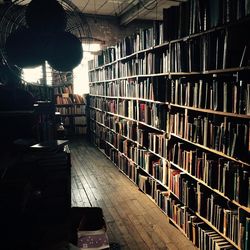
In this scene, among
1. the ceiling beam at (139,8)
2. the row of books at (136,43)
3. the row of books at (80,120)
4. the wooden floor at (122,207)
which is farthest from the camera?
the row of books at (80,120)

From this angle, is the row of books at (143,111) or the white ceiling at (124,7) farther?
the white ceiling at (124,7)

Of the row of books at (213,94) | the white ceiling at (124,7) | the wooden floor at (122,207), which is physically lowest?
the wooden floor at (122,207)

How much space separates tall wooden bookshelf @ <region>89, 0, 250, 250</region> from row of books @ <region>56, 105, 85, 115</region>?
3.63 meters

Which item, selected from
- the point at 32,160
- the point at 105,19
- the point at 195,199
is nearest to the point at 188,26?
the point at 195,199

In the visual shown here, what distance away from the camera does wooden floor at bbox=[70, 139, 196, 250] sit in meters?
2.64

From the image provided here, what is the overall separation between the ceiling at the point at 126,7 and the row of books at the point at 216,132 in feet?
12.7

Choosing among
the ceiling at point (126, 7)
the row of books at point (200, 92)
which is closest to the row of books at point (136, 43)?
the row of books at point (200, 92)

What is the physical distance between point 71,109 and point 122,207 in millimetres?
4608

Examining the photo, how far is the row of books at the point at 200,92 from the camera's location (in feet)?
6.32

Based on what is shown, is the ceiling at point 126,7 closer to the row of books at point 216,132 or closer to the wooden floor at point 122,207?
the wooden floor at point 122,207

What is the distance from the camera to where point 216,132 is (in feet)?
7.18

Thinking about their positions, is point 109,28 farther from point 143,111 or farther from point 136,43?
point 143,111

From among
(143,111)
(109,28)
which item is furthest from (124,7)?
(143,111)

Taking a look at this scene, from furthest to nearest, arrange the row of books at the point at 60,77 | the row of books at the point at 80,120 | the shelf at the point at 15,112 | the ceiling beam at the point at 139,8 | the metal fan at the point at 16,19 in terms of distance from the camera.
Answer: the row of books at the point at 80,120
the ceiling beam at the point at 139,8
the shelf at the point at 15,112
the row of books at the point at 60,77
the metal fan at the point at 16,19
